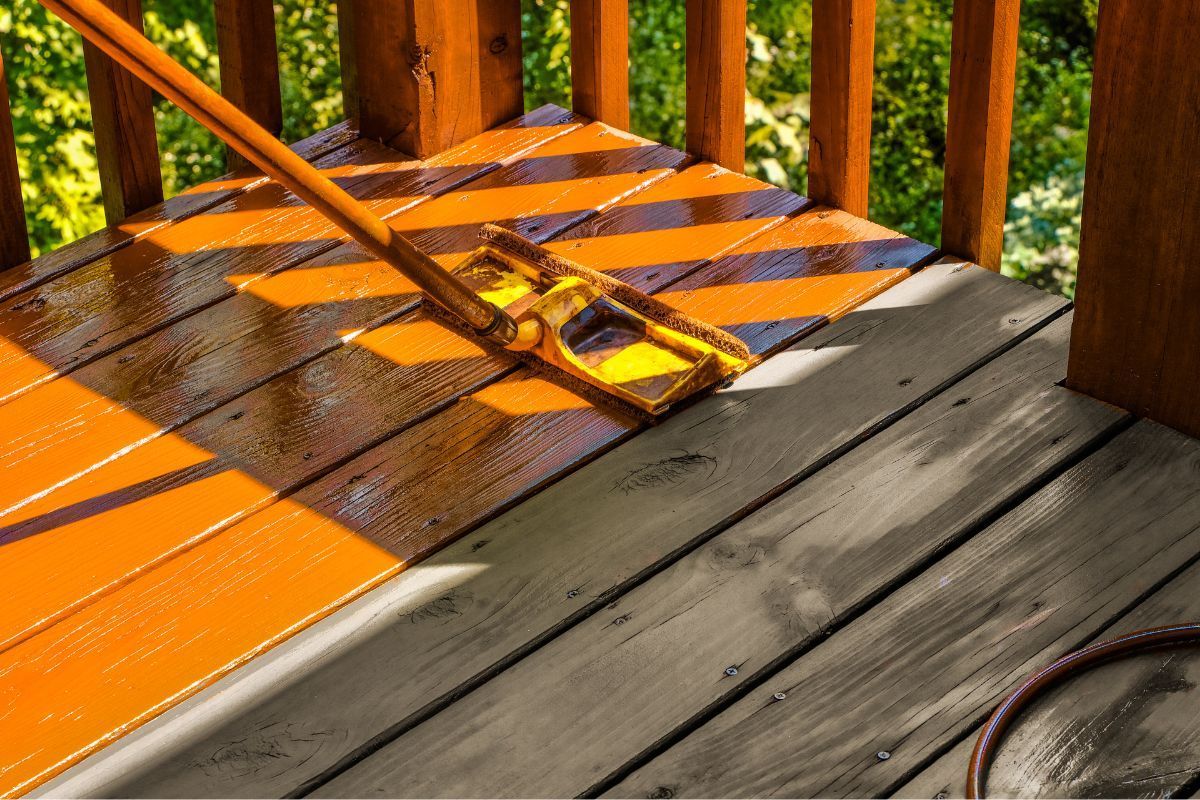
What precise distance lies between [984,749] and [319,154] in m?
1.75

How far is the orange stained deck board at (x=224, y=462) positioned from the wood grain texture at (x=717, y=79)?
311mm

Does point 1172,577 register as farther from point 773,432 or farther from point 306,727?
point 306,727

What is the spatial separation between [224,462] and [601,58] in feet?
3.60

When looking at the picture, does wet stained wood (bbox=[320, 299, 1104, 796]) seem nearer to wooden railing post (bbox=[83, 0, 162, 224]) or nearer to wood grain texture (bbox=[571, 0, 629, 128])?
wood grain texture (bbox=[571, 0, 629, 128])

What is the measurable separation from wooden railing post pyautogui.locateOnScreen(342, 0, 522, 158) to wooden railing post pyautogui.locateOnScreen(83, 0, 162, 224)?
0.40 meters

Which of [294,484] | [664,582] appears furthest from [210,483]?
[664,582]

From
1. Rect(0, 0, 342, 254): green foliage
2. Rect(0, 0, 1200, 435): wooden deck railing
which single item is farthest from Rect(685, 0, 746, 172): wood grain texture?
Rect(0, 0, 342, 254): green foliage

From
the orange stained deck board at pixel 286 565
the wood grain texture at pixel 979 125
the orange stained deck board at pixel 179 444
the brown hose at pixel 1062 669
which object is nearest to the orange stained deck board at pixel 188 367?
the orange stained deck board at pixel 179 444

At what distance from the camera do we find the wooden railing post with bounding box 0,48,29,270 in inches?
90.8

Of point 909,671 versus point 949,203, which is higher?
point 949,203

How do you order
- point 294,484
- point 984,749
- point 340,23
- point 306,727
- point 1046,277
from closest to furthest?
point 984,749 < point 306,727 < point 294,484 < point 340,23 < point 1046,277

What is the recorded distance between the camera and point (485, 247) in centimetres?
236

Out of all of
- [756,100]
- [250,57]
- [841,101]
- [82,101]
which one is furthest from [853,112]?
[82,101]

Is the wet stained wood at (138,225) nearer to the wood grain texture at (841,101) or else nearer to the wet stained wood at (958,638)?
the wood grain texture at (841,101)
